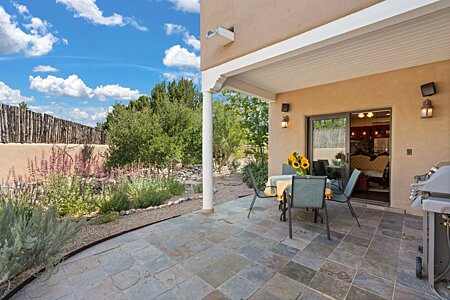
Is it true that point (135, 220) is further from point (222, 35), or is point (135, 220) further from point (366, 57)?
point (366, 57)

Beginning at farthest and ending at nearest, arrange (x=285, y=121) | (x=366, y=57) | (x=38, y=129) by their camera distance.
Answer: (x=38, y=129)
(x=285, y=121)
(x=366, y=57)

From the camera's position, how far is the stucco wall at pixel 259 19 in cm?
235

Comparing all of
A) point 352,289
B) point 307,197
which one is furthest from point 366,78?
point 352,289

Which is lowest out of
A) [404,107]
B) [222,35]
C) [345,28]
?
[404,107]

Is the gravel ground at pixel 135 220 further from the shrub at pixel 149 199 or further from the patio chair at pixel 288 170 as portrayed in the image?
the patio chair at pixel 288 170

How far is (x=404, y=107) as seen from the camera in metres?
3.84

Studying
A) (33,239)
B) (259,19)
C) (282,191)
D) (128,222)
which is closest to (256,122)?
(282,191)

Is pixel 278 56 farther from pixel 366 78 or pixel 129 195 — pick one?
pixel 129 195

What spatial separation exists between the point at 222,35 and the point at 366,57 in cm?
244

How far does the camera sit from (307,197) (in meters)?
3.00

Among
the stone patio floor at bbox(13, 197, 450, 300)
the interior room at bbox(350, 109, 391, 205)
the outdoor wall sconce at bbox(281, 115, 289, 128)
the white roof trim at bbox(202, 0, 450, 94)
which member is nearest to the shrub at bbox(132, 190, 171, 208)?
the stone patio floor at bbox(13, 197, 450, 300)

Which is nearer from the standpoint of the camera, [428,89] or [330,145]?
[428,89]

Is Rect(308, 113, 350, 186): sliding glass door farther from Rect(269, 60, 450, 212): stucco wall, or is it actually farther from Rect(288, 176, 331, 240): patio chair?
Rect(288, 176, 331, 240): patio chair

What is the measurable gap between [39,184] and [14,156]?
3475 millimetres
